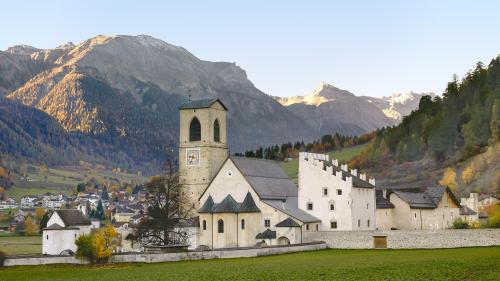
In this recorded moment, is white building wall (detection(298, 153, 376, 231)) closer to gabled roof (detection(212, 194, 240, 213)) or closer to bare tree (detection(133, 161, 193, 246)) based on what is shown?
gabled roof (detection(212, 194, 240, 213))

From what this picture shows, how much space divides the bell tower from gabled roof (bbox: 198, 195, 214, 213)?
6.68 meters

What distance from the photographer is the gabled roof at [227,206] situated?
292 ft

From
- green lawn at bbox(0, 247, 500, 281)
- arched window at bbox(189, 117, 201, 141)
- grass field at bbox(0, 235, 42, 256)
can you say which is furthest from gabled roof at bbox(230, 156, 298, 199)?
grass field at bbox(0, 235, 42, 256)

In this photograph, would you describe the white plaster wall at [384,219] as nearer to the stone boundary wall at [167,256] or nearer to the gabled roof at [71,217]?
the stone boundary wall at [167,256]

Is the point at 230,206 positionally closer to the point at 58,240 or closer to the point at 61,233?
the point at 61,233

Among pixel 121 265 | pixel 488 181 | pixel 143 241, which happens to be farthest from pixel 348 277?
pixel 488 181

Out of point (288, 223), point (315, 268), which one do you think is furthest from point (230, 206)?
point (315, 268)

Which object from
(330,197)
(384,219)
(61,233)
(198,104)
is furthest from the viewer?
(198,104)

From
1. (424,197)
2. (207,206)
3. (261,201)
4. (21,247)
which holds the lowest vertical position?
(21,247)

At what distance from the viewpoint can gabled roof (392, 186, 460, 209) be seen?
101 meters

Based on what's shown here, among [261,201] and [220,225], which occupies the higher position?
[261,201]

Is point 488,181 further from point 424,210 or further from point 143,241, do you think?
point 143,241

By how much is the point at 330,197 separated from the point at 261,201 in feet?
26.5

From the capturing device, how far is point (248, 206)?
89.1 m
